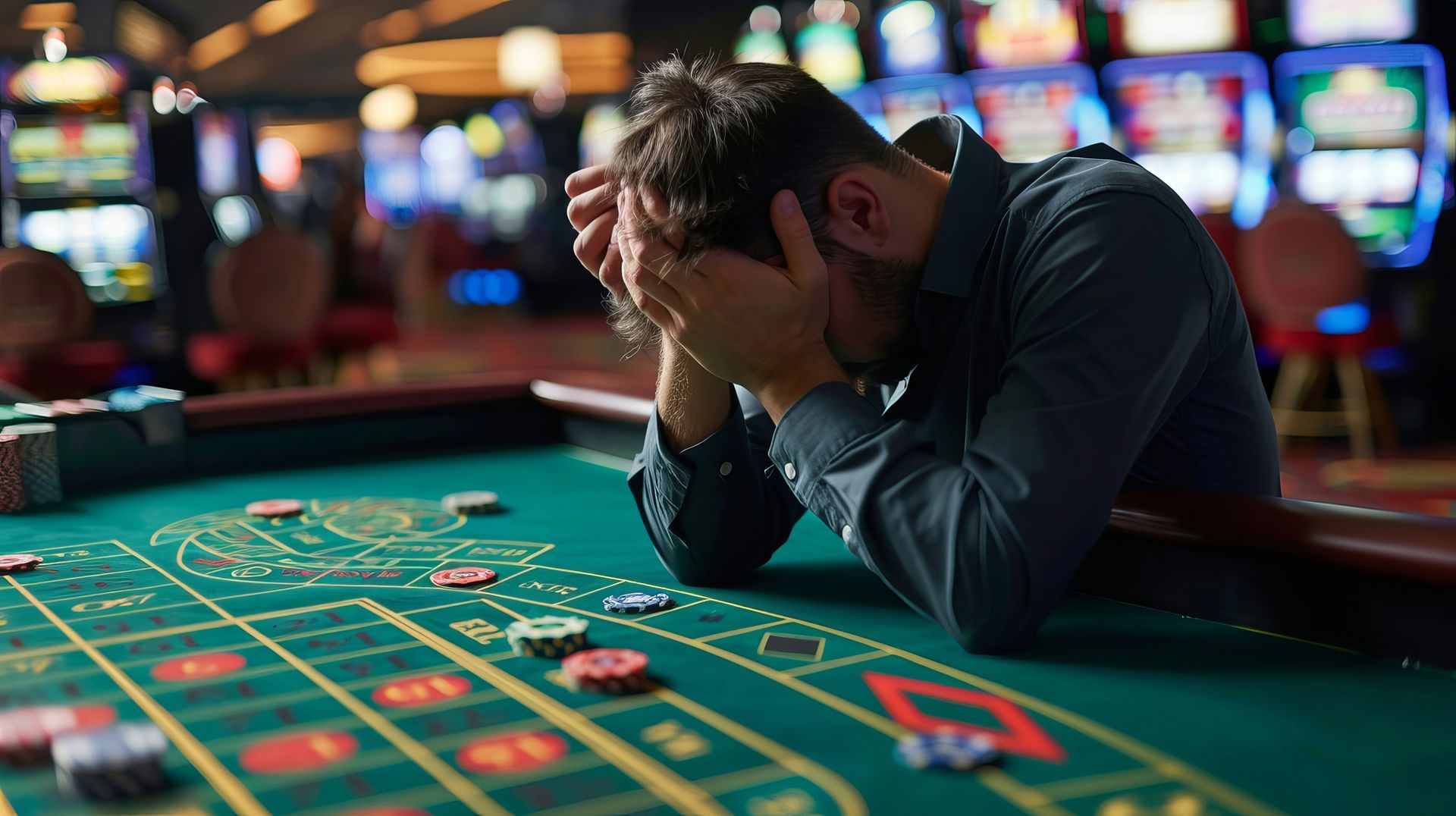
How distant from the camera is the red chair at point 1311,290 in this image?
4535 mm

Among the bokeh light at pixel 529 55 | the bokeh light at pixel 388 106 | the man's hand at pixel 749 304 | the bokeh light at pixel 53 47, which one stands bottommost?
the man's hand at pixel 749 304

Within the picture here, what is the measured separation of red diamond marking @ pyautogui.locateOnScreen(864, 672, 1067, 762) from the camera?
0.96 meters

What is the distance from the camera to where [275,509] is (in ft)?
6.41

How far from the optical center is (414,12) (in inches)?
508

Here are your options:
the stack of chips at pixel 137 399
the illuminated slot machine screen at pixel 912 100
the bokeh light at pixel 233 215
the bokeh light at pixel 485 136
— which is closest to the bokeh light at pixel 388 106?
the bokeh light at pixel 485 136

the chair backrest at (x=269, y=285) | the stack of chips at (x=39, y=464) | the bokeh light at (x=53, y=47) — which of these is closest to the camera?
the stack of chips at (x=39, y=464)

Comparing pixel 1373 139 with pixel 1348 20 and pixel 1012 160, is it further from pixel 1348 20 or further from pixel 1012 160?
pixel 1012 160

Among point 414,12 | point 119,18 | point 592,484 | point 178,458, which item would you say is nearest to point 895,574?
point 592,484

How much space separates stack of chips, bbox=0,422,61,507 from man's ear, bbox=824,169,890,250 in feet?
4.81

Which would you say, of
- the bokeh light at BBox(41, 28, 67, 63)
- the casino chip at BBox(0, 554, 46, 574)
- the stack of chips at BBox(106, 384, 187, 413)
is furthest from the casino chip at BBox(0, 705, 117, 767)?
the bokeh light at BBox(41, 28, 67, 63)

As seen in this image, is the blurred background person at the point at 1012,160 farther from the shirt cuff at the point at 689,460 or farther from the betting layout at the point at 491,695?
the betting layout at the point at 491,695

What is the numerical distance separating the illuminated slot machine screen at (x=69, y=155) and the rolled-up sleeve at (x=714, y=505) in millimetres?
5832

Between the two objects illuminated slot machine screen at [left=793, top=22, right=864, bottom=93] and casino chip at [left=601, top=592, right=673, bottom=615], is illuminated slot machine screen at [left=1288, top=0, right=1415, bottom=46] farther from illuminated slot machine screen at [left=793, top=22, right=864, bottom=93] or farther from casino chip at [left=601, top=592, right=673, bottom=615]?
casino chip at [left=601, top=592, right=673, bottom=615]

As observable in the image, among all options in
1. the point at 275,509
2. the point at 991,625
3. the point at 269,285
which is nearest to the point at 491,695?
the point at 991,625
